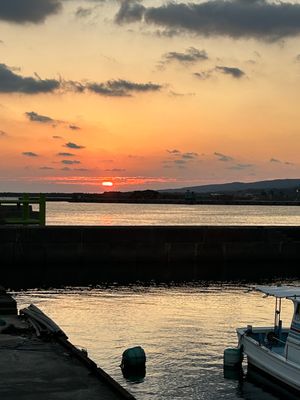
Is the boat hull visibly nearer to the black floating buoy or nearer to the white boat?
the white boat

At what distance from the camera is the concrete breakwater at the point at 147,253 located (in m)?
40.3

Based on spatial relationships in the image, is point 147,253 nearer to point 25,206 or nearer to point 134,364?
point 25,206

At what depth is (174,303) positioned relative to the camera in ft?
101

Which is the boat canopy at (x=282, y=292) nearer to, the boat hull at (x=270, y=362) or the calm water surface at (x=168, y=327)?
the boat hull at (x=270, y=362)

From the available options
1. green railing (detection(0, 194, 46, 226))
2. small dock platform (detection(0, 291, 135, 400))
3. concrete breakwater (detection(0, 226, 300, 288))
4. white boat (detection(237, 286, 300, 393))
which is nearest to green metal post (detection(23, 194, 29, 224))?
green railing (detection(0, 194, 46, 226))

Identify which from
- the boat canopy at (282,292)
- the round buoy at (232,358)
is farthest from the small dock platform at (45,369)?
the boat canopy at (282,292)

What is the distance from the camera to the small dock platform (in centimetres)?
1356

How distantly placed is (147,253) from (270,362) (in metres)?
25.0

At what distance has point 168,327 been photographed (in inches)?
992

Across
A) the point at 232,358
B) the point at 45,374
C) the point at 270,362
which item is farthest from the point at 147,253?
the point at 45,374

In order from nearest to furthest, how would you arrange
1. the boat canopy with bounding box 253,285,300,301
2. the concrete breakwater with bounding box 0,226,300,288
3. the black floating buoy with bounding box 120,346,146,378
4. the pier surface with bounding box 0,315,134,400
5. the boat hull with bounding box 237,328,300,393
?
the pier surface with bounding box 0,315,134,400
the boat hull with bounding box 237,328,300,393
the boat canopy with bounding box 253,285,300,301
the black floating buoy with bounding box 120,346,146,378
the concrete breakwater with bounding box 0,226,300,288

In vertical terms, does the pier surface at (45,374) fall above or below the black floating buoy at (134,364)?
above

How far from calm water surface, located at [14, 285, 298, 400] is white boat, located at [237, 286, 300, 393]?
1.72 feet

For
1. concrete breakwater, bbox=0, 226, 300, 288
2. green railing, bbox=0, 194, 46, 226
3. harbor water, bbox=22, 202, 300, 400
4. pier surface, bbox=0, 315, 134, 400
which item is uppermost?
green railing, bbox=0, 194, 46, 226
